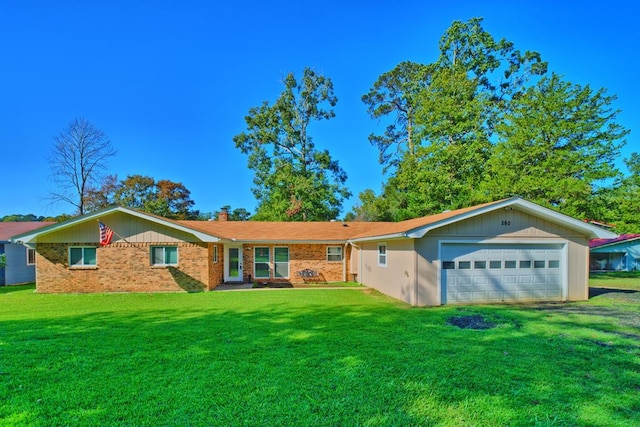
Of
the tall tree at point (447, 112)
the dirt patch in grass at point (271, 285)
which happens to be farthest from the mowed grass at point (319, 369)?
the tall tree at point (447, 112)

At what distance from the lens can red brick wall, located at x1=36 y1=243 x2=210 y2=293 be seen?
13070 mm

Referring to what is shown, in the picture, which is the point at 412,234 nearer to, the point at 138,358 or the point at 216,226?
the point at 138,358

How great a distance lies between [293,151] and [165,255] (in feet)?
57.8

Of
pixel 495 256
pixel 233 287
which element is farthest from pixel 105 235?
pixel 495 256

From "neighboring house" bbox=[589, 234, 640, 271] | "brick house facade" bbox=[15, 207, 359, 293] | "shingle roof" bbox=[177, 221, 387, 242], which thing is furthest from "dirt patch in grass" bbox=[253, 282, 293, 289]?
"neighboring house" bbox=[589, 234, 640, 271]

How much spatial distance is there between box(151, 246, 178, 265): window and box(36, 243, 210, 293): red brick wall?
0.21 meters

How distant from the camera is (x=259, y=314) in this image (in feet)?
28.8

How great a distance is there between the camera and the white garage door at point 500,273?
10.3 meters

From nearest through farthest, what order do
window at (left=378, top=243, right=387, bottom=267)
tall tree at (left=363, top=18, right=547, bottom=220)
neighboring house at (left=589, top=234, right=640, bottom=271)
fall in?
window at (left=378, top=243, right=387, bottom=267) → tall tree at (left=363, top=18, right=547, bottom=220) → neighboring house at (left=589, top=234, right=640, bottom=271)

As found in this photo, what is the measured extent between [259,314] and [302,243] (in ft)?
24.9

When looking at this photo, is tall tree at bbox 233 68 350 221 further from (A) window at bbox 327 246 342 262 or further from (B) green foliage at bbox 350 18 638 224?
(A) window at bbox 327 246 342 262

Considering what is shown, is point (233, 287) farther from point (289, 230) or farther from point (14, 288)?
point (14, 288)

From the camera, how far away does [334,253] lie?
1680 cm

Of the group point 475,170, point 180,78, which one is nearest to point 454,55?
point 475,170
